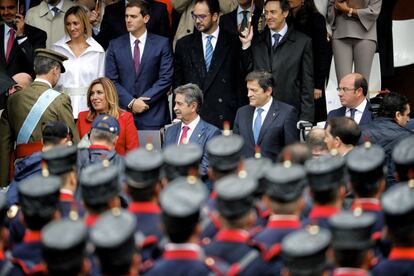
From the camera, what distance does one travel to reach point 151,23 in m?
12.1

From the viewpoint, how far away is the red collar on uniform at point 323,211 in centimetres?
662

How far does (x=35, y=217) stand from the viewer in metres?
6.58

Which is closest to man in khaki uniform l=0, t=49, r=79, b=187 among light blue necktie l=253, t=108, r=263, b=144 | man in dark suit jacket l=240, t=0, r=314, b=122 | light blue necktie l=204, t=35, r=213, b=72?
light blue necktie l=204, t=35, r=213, b=72

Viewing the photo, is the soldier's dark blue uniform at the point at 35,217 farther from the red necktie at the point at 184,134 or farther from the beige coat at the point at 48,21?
the beige coat at the point at 48,21

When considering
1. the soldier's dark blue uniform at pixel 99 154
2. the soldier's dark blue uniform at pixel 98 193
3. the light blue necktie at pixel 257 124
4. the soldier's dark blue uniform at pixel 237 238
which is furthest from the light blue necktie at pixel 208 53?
the soldier's dark blue uniform at pixel 237 238

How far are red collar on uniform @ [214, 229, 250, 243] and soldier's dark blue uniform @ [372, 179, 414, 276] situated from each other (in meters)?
0.76

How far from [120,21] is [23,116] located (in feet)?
6.65

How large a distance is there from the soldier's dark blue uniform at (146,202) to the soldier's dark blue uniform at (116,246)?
0.71 metres

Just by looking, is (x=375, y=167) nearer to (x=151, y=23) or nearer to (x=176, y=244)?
(x=176, y=244)

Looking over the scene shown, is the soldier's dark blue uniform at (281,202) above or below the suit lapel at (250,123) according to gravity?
above

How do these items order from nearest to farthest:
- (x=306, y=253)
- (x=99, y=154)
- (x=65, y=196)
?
1. (x=306, y=253)
2. (x=65, y=196)
3. (x=99, y=154)

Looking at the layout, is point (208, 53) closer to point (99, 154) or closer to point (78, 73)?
point (78, 73)

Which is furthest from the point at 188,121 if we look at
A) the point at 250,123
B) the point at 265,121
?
the point at 265,121

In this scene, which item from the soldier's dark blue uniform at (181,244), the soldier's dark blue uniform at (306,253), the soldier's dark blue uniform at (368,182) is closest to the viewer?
the soldier's dark blue uniform at (306,253)
